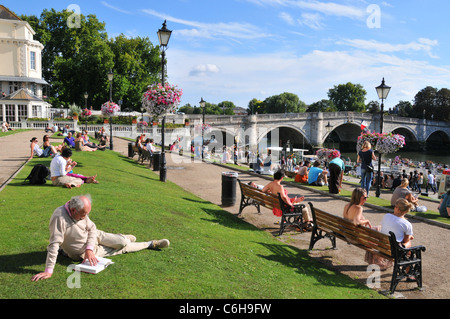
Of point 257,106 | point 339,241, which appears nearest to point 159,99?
point 339,241

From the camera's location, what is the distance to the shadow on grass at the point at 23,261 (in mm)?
4562

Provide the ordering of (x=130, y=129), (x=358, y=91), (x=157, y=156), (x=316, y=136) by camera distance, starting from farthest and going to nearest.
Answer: (x=358, y=91) → (x=316, y=136) → (x=130, y=129) → (x=157, y=156)

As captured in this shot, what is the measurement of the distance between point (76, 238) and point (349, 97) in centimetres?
10520

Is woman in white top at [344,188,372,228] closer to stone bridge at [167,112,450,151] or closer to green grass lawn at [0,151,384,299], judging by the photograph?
green grass lawn at [0,151,384,299]

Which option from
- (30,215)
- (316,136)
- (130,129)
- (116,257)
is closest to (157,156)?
(30,215)

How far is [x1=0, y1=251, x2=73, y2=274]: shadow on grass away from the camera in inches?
180

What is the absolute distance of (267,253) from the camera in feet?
22.0

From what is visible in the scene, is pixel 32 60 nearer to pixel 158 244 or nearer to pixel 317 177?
pixel 317 177

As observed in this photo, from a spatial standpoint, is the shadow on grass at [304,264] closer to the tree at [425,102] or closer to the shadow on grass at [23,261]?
the shadow on grass at [23,261]

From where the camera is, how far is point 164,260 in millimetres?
5297

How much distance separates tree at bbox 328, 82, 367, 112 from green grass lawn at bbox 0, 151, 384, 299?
9959 cm
